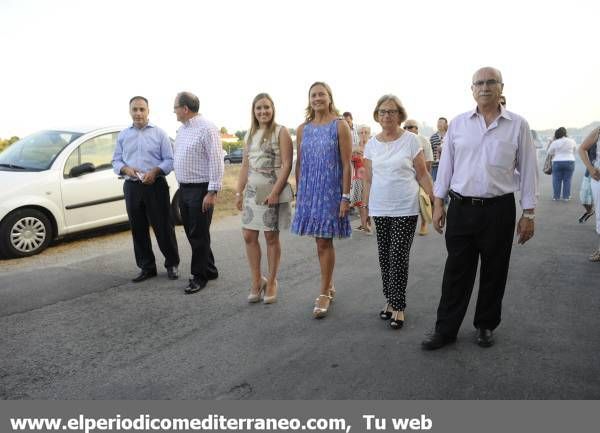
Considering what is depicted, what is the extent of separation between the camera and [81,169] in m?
7.42

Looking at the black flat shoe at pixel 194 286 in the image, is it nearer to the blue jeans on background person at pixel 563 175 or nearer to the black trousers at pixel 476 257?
the black trousers at pixel 476 257

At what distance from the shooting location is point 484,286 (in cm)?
368

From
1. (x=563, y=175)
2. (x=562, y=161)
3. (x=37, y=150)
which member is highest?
(x=37, y=150)

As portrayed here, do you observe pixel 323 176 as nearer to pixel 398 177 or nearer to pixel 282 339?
pixel 398 177

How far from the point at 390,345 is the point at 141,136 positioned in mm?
3572

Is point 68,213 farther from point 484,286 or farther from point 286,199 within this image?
point 484,286

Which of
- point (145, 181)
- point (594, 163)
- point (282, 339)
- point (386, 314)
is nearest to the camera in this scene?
point (282, 339)

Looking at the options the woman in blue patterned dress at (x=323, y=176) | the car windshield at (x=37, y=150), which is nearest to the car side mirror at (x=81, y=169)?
the car windshield at (x=37, y=150)

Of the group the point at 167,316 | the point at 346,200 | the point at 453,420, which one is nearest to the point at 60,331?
the point at 167,316

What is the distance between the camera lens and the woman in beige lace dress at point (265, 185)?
458 centimetres

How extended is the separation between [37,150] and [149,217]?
3.14 m

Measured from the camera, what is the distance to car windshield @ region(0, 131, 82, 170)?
289 inches

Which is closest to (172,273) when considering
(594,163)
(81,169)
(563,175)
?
(81,169)

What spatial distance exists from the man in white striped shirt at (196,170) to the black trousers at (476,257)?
2546mm
